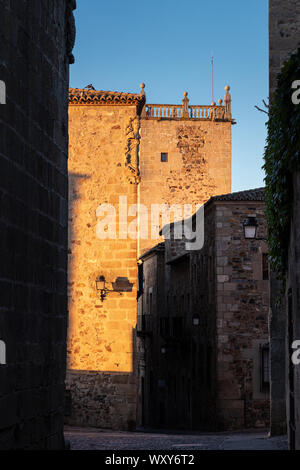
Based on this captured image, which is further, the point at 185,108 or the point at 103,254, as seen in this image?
the point at 185,108

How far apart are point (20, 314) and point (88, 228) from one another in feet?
38.0

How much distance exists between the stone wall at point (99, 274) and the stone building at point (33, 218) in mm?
8838

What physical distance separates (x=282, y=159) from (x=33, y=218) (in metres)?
2.85

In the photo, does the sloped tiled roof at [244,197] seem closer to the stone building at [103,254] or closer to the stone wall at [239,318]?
the stone wall at [239,318]

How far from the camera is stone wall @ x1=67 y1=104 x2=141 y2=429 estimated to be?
18.6m

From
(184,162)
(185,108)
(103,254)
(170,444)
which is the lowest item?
(170,444)

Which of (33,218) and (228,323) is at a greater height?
(33,218)

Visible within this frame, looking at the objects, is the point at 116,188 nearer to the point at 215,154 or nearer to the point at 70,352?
the point at 70,352

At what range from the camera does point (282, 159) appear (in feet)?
28.0

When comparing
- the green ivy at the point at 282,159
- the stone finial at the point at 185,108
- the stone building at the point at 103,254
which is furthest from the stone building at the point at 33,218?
the stone finial at the point at 185,108

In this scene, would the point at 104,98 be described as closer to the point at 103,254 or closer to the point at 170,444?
the point at 103,254

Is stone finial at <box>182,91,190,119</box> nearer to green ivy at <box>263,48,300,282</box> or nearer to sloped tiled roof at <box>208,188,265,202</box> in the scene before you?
sloped tiled roof at <box>208,188,265,202</box>

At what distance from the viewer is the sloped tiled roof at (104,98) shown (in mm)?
19359

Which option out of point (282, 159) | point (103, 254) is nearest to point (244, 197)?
point (103, 254)
